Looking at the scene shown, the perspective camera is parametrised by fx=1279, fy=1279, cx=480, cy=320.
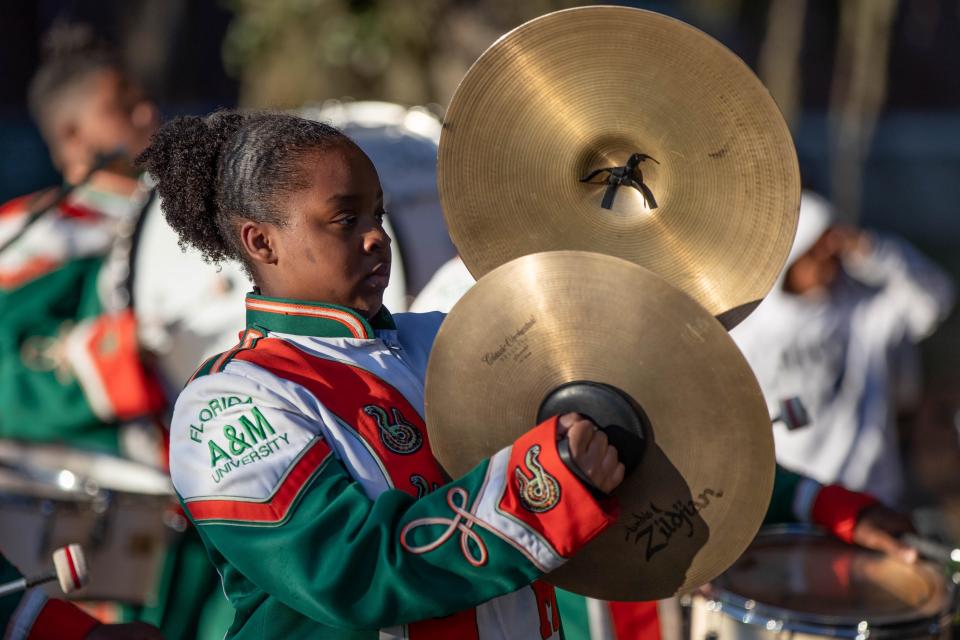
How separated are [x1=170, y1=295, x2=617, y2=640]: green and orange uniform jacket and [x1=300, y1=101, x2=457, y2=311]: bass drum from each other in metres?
1.55

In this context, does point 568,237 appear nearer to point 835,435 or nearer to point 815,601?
point 815,601

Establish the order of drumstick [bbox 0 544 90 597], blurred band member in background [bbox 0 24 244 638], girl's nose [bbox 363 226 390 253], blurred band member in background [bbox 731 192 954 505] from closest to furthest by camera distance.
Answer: girl's nose [bbox 363 226 390 253] < drumstick [bbox 0 544 90 597] < blurred band member in background [bbox 0 24 244 638] < blurred band member in background [bbox 731 192 954 505]

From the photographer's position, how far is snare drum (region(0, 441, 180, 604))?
11.8 ft

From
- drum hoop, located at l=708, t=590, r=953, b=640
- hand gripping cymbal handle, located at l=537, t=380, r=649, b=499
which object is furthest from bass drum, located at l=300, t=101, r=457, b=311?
hand gripping cymbal handle, located at l=537, t=380, r=649, b=499

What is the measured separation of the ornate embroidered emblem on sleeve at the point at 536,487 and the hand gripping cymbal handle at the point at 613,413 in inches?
3.2

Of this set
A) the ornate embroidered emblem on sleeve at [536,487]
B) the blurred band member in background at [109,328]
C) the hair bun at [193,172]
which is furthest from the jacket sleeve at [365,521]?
the blurred band member in background at [109,328]

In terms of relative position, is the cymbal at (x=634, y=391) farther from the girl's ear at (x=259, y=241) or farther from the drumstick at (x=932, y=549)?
the drumstick at (x=932, y=549)

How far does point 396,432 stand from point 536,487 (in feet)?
1.00

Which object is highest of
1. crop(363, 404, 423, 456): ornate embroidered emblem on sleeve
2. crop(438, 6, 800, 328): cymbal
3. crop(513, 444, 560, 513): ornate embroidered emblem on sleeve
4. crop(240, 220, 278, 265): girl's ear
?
crop(438, 6, 800, 328): cymbal

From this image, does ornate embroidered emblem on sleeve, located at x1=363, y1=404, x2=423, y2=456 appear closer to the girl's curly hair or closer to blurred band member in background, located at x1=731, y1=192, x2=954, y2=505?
the girl's curly hair

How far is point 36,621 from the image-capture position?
2379 millimetres

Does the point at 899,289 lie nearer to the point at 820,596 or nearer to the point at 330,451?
the point at 820,596

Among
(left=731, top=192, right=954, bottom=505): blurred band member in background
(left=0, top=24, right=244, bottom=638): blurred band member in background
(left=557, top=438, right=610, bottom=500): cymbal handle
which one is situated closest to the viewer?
(left=557, top=438, right=610, bottom=500): cymbal handle

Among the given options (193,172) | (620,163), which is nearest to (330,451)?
(193,172)
